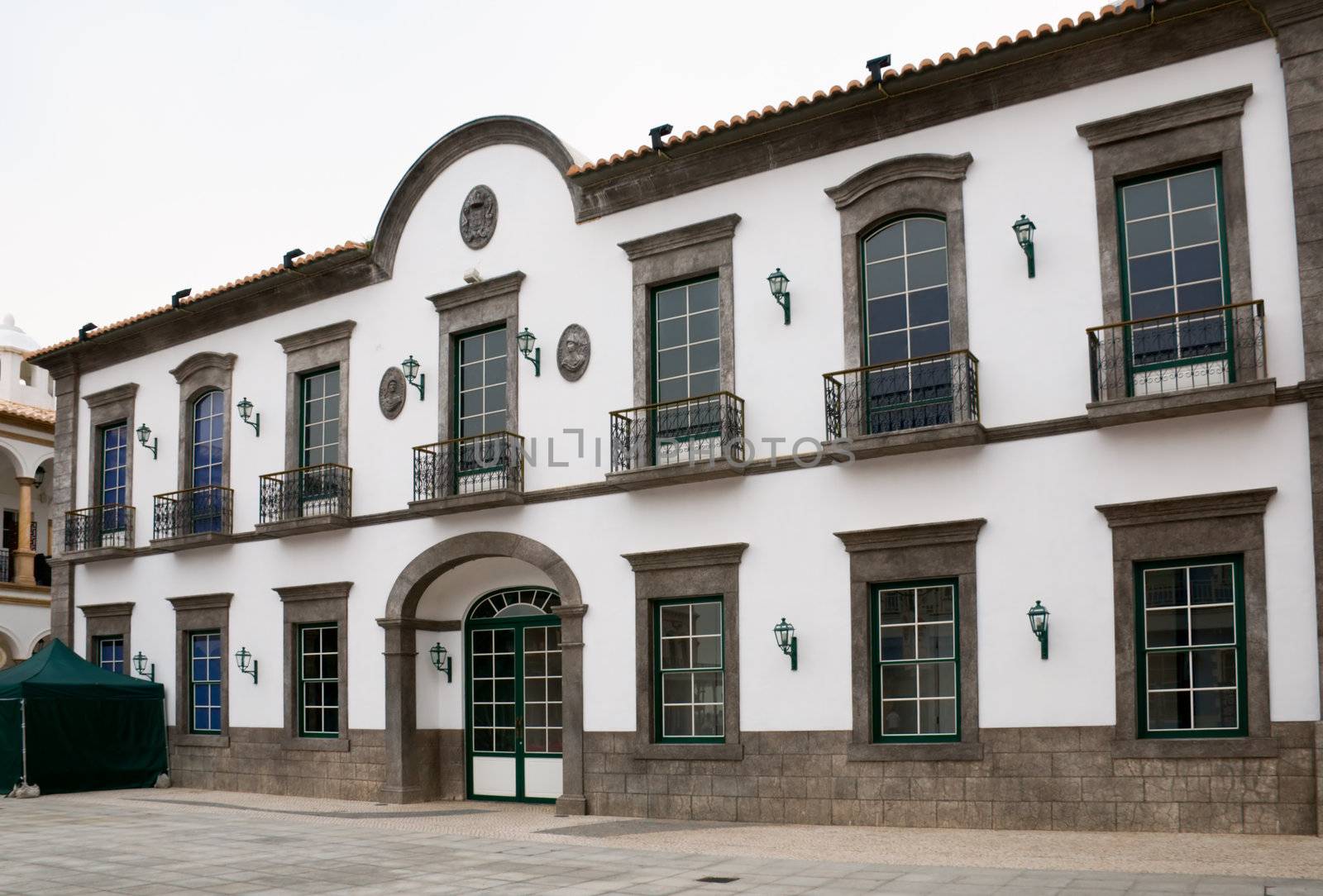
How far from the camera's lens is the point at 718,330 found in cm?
1445

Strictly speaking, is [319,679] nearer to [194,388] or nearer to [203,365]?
[194,388]

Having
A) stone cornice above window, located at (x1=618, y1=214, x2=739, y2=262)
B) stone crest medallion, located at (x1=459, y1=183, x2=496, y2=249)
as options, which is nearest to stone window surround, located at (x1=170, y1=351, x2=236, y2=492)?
stone crest medallion, located at (x1=459, y1=183, x2=496, y2=249)

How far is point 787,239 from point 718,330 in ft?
4.13

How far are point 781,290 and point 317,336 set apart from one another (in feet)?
25.1

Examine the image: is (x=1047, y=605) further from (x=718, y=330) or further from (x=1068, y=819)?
(x=718, y=330)

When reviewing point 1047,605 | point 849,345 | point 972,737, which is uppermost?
point 849,345

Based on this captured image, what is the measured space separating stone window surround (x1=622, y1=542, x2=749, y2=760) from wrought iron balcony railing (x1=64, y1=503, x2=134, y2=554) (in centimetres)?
1001

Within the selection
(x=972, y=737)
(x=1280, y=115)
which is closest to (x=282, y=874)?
(x=972, y=737)

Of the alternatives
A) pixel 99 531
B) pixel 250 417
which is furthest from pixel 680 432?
pixel 99 531

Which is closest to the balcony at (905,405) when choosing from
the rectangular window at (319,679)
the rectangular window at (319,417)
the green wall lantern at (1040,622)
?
the green wall lantern at (1040,622)

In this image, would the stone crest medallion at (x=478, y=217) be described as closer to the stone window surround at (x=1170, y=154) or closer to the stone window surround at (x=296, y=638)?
the stone window surround at (x=296, y=638)

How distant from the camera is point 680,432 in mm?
14461

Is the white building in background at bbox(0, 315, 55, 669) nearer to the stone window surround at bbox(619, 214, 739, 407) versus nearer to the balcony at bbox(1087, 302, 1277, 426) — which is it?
the stone window surround at bbox(619, 214, 739, 407)

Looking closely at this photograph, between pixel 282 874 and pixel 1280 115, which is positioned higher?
pixel 1280 115
